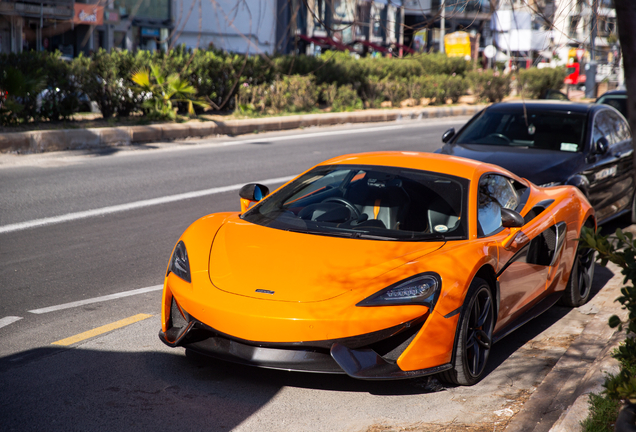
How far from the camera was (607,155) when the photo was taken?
807 centimetres

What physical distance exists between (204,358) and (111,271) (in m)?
2.24

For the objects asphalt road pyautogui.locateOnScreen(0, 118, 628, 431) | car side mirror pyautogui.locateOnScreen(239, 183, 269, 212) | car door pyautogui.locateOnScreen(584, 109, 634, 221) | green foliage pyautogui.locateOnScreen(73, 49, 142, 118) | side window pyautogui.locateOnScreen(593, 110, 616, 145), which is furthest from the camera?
green foliage pyautogui.locateOnScreen(73, 49, 142, 118)

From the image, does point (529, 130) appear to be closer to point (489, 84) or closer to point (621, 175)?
point (621, 175)

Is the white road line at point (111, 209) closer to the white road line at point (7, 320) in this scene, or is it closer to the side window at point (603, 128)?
the white road line at point (7, 320)

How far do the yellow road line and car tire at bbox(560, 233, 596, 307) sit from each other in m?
3.36

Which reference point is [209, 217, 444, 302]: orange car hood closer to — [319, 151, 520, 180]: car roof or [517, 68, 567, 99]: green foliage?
[319, 151, 520, 180]: car roof

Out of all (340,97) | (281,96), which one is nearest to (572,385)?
(281,96)

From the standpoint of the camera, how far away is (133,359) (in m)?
4.23

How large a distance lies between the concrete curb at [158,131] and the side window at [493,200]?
9.83 meters

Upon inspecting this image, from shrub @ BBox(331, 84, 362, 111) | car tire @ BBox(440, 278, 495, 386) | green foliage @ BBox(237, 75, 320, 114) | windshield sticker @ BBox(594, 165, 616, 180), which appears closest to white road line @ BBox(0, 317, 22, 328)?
car tire @ BBox(440, 278, 495, 386)

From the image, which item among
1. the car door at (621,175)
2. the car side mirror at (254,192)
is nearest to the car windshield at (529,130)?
the car door at (621,175)

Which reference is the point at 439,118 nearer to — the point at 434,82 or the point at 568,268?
the point at 434,82

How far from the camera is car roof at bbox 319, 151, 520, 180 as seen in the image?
4.86 meters

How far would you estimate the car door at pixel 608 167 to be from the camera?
7.72 m
